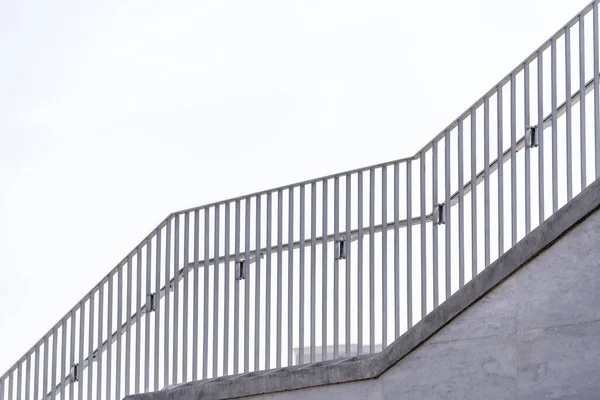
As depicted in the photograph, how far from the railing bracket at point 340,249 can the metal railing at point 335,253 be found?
0.04 feet

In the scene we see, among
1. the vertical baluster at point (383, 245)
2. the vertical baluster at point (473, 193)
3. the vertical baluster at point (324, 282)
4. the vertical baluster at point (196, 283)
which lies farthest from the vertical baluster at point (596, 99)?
the vertical baluster at point (196, 283)

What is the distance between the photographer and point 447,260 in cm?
1027

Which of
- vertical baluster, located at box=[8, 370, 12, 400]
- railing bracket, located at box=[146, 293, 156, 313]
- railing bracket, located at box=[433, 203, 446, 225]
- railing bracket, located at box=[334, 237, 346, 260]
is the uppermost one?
railing bracket, located at box=[433, 203, 446, 225]

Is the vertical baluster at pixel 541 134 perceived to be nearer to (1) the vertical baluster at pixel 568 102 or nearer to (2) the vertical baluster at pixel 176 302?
(1) the vertical baluster at pixel 568 102

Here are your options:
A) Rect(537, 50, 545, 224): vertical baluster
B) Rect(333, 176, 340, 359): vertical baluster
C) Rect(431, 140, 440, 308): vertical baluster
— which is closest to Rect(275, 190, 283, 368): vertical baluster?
Rect(333, 176, 340, 359): vertical baluster

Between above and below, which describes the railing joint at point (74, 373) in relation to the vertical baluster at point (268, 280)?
below

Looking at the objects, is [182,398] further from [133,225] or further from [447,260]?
[133,225]

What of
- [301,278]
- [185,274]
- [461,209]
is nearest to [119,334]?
[185,274]

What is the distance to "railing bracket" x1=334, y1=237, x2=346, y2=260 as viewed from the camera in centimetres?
1089

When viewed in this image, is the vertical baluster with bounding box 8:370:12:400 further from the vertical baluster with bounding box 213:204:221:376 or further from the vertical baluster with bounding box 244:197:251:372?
the vertical baluster with bounding box 244:197:251:372

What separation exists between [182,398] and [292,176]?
15486 millimetres

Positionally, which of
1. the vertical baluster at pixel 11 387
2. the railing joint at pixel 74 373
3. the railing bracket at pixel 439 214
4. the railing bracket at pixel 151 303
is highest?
the railing bracket at pixel 439 214

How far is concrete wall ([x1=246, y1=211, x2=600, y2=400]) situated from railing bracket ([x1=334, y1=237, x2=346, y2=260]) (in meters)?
1.59

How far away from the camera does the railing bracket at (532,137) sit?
388 inches
